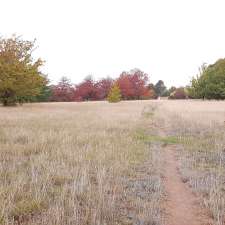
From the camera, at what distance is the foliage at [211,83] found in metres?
70.7

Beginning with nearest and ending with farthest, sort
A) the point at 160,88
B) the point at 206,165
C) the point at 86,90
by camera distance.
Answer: the point at 206,165, the point at 86,90, the point at 160,88

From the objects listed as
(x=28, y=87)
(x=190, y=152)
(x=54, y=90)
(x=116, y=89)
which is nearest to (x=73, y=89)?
(x=54, y=90)

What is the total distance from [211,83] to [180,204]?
223 feet

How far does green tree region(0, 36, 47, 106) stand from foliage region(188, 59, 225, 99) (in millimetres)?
38136

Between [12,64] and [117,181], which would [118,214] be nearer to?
[117,181]

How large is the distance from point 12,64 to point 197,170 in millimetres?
33644

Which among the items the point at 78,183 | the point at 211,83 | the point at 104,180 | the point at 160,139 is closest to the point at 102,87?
the point at 211,83

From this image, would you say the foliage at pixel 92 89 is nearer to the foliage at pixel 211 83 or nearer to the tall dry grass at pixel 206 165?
the foliage at pixel 211 83

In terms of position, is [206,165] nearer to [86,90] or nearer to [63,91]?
[86,90]

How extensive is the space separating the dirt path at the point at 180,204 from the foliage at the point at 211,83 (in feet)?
210

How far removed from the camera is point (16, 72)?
128 ft

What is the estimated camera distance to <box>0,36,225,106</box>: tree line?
1578 inches

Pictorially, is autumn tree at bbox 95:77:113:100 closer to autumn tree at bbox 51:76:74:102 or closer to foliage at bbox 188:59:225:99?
autumn tree at bbox 51:76:74:102

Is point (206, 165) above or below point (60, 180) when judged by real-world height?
below
